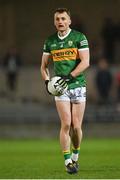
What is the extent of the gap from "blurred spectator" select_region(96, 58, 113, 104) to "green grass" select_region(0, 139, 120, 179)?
117 inches

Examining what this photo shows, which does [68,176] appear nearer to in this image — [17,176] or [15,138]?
[17,176]

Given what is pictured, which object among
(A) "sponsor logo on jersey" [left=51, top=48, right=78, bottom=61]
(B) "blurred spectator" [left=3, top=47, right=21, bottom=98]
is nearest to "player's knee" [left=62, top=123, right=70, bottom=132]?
(A) "sponsor logo on jersey" [left=51, top=48, right=78, bottom=61]

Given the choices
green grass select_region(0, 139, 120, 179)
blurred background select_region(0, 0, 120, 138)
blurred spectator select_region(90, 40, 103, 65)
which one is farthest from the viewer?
blurred spectator select_region(90, 40, 103, 65)

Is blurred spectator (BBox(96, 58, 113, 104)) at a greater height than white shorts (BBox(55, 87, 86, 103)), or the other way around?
white shorts (BBox(55, 87, 86, 103))

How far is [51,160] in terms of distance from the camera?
18109 mm

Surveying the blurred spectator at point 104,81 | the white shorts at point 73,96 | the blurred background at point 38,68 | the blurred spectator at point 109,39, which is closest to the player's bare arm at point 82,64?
the white shorts at point 73,96

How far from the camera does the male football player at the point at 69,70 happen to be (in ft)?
46.5

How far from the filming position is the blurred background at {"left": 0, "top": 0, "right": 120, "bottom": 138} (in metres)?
28.4

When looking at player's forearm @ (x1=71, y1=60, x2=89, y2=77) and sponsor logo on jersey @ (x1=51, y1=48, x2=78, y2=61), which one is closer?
player's forearm @ (x1=71, y1=60, x2=89, y2=77)

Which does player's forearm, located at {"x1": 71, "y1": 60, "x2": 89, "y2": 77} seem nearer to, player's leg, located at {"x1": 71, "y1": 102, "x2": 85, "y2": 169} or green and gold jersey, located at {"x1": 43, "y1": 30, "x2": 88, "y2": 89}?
green and gold jersey, located at {"x1": 43, "y1": 30, "x2": 88, "y2": 89}

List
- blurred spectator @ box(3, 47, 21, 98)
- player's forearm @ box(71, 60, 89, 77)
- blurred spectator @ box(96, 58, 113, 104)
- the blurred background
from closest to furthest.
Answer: player's forearm @ box(71, 60, 89, 77) → the blurred background → blurred spectator @ box(96, 58, 113, 104) → blurred spectator @ box(3, 47, 21, 98)

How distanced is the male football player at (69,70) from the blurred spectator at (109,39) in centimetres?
1706

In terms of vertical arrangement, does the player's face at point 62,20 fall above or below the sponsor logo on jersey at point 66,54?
above

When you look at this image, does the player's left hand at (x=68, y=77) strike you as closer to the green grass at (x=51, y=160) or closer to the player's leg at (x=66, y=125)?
the player's leg at (x=66, y=125)
